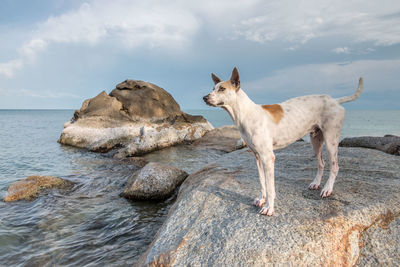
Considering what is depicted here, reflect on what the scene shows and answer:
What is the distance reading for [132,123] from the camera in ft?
62.6

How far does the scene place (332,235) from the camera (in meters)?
3.75

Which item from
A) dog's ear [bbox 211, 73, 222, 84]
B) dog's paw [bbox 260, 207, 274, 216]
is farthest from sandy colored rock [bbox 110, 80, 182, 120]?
dog's paw [bbox 260, 207, 274, 216]

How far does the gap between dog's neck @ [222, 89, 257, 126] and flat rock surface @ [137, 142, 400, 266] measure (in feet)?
5.23

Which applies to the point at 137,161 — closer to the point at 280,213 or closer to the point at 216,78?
the point at 216,78

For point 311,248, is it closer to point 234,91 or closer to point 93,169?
point 234,91

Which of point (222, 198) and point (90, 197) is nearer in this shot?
point (222, 198)

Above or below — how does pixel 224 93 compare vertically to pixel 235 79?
below

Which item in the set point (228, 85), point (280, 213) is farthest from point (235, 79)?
point (280, 213)

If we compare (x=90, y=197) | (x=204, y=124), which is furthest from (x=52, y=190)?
(x=204, y=124)

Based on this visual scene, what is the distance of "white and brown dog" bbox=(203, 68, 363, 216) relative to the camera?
4.40m

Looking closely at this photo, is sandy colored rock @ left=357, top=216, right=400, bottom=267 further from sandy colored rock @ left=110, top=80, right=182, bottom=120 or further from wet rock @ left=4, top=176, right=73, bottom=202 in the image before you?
sandy colored rock @ left=110, top=80, right=182, bottom=120

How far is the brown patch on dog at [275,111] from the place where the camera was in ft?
15.6

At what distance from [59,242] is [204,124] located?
53.1 feet

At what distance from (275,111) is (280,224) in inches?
79.4
